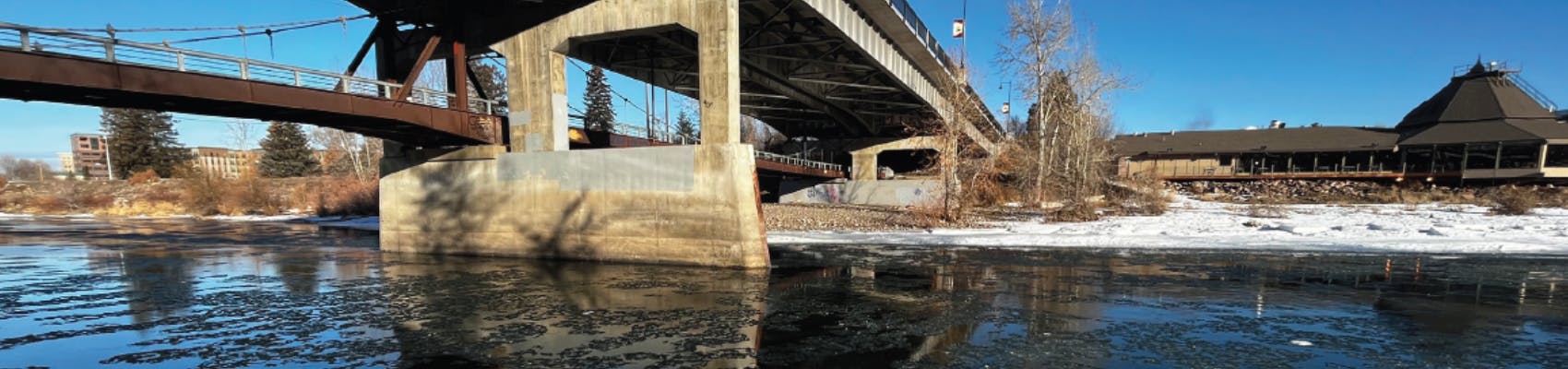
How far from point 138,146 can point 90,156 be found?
260 ft

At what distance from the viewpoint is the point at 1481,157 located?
145 feet

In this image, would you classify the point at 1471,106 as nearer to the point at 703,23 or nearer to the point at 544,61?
the point at 703,23

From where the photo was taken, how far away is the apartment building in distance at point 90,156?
240 feet

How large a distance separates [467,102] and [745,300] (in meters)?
13.1

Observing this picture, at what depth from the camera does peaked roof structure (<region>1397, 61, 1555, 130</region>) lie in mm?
47281

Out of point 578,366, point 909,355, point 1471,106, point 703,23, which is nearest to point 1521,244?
point 909,355

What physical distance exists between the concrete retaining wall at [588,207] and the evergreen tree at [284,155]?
5381cm

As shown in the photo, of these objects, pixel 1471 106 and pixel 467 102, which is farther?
pixel 1471 106

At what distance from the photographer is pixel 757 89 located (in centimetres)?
3916

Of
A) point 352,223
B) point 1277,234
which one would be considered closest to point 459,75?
point 352,223

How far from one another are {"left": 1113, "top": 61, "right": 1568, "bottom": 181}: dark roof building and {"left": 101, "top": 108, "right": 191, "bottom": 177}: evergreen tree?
3507 inches

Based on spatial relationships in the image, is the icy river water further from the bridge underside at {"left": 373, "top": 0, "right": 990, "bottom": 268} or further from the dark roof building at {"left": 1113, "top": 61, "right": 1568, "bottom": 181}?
the dark roof building at {"left": 1113, "top": 61, "right": 1568, "bottom": 181}

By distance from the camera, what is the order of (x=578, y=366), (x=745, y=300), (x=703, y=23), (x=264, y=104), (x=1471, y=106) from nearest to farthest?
(x=578, y=366) < (x=745, y=300) < (x=264, y=104) < (x=703, y=23) < (x=1471, y=106)

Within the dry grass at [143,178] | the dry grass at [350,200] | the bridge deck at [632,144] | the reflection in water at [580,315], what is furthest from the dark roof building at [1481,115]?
the dry grass at [143,178]
